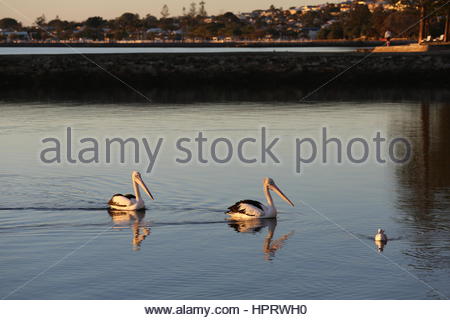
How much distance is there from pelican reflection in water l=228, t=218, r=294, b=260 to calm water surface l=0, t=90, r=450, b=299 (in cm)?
4

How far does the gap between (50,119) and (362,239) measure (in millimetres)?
25395

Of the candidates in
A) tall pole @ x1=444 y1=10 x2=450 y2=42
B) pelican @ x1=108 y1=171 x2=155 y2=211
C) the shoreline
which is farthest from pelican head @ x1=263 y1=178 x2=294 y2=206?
tall pole @ x1=444 y1=10 x2=450 y2=42

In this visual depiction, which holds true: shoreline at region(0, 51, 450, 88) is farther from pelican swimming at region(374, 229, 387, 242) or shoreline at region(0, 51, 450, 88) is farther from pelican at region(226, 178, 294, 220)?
pelican swimming at region(374, 229, 387, 242)

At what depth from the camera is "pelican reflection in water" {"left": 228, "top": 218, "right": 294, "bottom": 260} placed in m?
16.7

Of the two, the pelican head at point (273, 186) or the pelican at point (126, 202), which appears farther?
the pelican head at point (273, 186)

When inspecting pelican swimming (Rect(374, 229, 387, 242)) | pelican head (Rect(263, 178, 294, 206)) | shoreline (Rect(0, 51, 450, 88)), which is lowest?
pelican swimming (Rect(374, 229, 387, 242))

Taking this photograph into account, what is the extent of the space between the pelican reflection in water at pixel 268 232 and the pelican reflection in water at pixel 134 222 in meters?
1.81

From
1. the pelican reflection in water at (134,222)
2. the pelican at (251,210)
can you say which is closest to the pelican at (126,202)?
the pelican reflection in water at (134,222)

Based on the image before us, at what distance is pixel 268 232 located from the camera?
59.8 feet

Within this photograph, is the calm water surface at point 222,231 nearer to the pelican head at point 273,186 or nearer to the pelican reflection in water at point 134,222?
the pelican reflection in water at point 134,222

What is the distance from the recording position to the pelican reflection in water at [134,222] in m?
17.7
